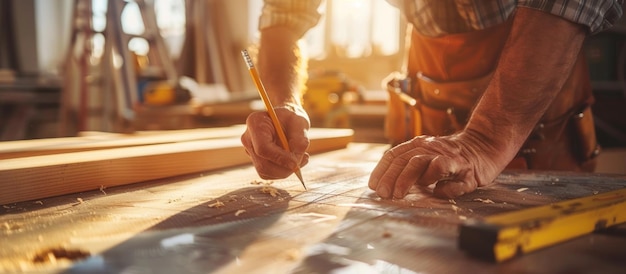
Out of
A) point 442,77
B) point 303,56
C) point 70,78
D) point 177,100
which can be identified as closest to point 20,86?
point 70,78

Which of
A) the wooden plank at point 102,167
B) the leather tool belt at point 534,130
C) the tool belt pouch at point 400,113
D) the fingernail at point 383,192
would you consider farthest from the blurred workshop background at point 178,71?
the fingernail at point 383,192

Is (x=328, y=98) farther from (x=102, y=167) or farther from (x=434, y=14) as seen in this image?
(x=102, y=167)

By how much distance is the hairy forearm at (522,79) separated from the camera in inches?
49.1

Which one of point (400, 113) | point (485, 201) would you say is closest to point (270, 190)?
point (485, 201)

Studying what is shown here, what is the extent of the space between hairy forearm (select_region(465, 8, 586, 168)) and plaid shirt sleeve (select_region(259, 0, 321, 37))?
2.75ft

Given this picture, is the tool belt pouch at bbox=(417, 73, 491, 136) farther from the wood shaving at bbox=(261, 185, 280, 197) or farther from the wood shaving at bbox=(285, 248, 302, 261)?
the wood shaving at bbox=(285, 248, 302, 261)

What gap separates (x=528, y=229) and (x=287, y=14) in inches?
54.1

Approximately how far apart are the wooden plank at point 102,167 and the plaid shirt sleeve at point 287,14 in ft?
1.54

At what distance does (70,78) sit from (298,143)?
5.60 metres

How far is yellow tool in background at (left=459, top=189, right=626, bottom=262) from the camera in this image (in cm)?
65

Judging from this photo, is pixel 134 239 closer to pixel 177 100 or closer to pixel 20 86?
pixel 177 100

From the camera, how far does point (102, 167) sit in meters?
1.29

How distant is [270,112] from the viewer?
1.27m

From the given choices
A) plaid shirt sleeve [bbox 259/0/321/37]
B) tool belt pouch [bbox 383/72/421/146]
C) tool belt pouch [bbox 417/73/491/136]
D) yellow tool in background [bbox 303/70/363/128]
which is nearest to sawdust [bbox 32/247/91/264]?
plaid shirt sleeve [bbox 259/0/321/37]
